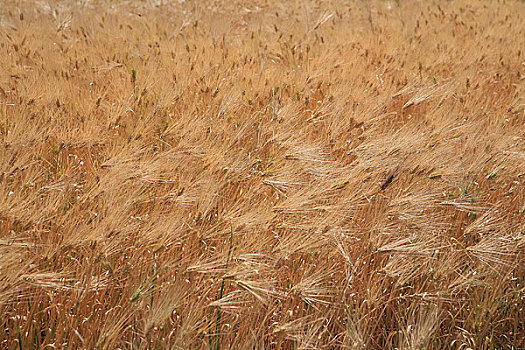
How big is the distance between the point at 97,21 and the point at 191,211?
3.16 m

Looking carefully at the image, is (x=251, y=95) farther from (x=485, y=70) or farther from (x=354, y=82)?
(x=485, y=70)

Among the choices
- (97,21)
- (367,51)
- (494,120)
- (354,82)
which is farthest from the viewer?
(97,21)

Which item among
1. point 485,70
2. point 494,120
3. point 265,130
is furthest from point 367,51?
point 265,130

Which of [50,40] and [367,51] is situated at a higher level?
[50,40]

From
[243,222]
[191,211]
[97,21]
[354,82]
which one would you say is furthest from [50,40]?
[243,222]

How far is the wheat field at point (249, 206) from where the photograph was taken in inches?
48.2

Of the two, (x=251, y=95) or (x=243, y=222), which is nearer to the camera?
(x=243, y=222)

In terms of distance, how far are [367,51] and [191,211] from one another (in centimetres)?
226

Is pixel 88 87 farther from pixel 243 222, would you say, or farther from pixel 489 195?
pixel 489 195

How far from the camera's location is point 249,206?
4.90ft

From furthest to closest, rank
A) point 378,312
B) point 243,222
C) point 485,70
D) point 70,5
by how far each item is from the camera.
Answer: point 70,5 → point 485,70 → point 378,312 → point 243,222

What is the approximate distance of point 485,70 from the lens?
10.3 feet

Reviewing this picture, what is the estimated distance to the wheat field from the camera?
1.22 metres

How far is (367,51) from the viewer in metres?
3.39
